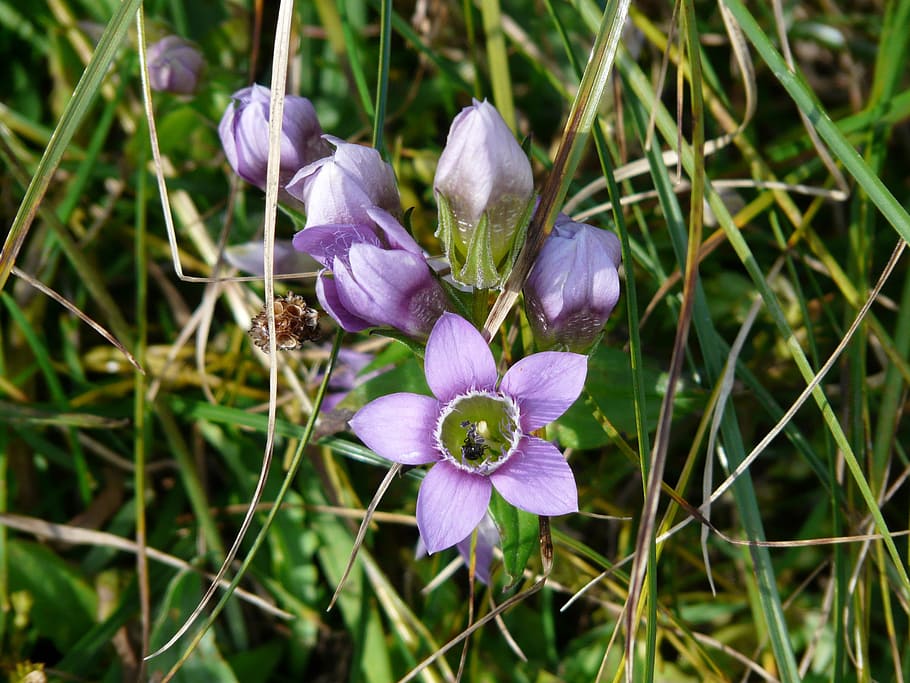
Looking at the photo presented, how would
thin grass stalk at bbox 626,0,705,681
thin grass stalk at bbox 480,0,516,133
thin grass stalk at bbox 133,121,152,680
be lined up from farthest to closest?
thin grass stalk at bbox 480,0,516,133, thin grass stalk at bbox 133,121,152,680, thin grass stalk at bbox 626,0,705,681

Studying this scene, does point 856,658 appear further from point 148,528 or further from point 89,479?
point 89,479

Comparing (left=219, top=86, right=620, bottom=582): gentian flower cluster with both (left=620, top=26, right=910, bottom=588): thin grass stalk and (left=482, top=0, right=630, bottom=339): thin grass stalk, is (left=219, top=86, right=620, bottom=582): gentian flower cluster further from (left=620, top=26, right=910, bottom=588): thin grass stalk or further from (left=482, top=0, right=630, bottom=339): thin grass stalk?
(left=620, top=26, right=910, bottom=588): thin grass stalk

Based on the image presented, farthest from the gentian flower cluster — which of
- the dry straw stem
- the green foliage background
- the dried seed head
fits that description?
the dry straw stem

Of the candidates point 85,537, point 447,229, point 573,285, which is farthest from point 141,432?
point 573,285

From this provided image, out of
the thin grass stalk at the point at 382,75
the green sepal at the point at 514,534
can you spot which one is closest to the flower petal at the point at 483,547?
the green sepal at the point at 514,534

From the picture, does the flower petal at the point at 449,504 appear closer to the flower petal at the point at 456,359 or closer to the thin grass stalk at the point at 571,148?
the flower petal at the point at 456,359

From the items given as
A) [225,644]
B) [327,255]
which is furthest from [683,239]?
[225,644]

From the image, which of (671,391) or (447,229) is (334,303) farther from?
(671,391)
